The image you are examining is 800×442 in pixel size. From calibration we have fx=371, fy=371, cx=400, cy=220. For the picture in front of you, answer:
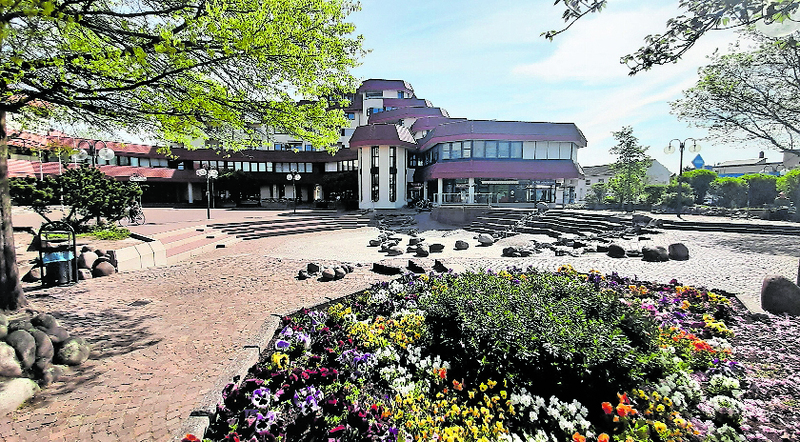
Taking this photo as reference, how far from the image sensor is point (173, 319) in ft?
20.0

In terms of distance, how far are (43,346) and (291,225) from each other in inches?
803

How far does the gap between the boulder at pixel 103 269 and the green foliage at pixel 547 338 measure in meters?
8.90

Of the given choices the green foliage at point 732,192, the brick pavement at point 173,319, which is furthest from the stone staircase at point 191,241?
the green foliage at point 732,192

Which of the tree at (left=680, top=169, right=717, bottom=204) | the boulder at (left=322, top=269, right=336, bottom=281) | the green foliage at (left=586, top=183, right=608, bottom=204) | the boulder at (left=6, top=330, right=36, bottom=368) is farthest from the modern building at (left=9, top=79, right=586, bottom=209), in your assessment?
the boulder at (left=6, top=330, right=36, bottom=368)

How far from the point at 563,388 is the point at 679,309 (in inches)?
140

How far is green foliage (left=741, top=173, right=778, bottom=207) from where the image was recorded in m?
30.5

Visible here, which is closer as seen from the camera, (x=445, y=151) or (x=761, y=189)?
(x=761, y=189)

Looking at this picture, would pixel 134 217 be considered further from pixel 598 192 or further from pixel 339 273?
pixel 598 192

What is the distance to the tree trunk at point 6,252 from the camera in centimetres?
609

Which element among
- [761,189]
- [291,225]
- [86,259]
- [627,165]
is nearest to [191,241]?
[86,259]

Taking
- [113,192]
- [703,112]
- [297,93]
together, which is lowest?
[113,192]

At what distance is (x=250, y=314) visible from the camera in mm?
6297

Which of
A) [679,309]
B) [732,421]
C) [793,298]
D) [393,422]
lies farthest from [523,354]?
[793,298]

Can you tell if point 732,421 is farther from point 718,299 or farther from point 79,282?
→ point 79,282
